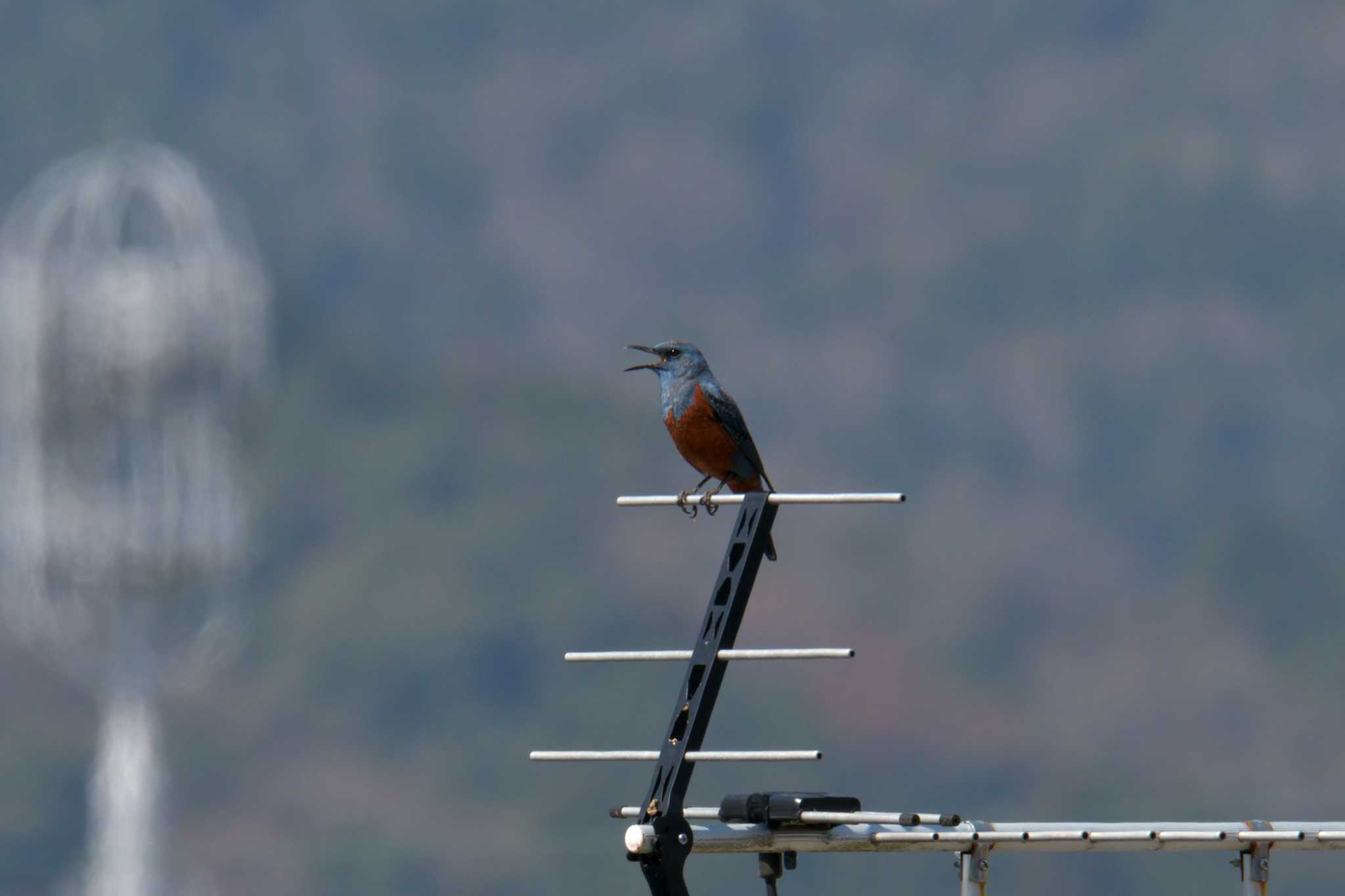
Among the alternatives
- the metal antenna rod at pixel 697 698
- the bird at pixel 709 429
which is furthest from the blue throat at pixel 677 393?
the metal antenna rod at pixel 697 698

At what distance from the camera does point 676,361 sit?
70.2 ft

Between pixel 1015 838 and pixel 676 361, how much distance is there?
951 cm

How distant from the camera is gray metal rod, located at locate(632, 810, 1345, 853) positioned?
12508 millimetres

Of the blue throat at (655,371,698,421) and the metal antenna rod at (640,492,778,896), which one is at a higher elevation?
the blue throat at (655,371,698,421)

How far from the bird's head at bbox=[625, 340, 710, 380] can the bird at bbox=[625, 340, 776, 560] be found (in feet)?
0.04

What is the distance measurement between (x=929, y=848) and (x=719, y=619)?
187 centimetres

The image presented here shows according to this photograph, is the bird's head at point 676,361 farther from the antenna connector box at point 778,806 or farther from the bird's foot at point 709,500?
the antenna connector box at point 778,806

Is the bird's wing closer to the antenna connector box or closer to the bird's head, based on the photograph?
the bird's head

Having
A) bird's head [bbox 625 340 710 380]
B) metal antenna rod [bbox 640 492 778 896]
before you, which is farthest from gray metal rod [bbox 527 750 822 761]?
bird's head [bbox 625 340 710 380]

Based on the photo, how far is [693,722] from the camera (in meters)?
13.3

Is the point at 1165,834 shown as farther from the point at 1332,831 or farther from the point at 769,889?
the point at 769,889

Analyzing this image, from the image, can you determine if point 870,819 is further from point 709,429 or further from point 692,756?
point 709,429

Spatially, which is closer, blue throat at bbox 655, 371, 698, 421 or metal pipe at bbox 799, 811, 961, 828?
metal pipe at bbox 799, 811, 961, 828

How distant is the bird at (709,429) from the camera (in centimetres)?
2048
